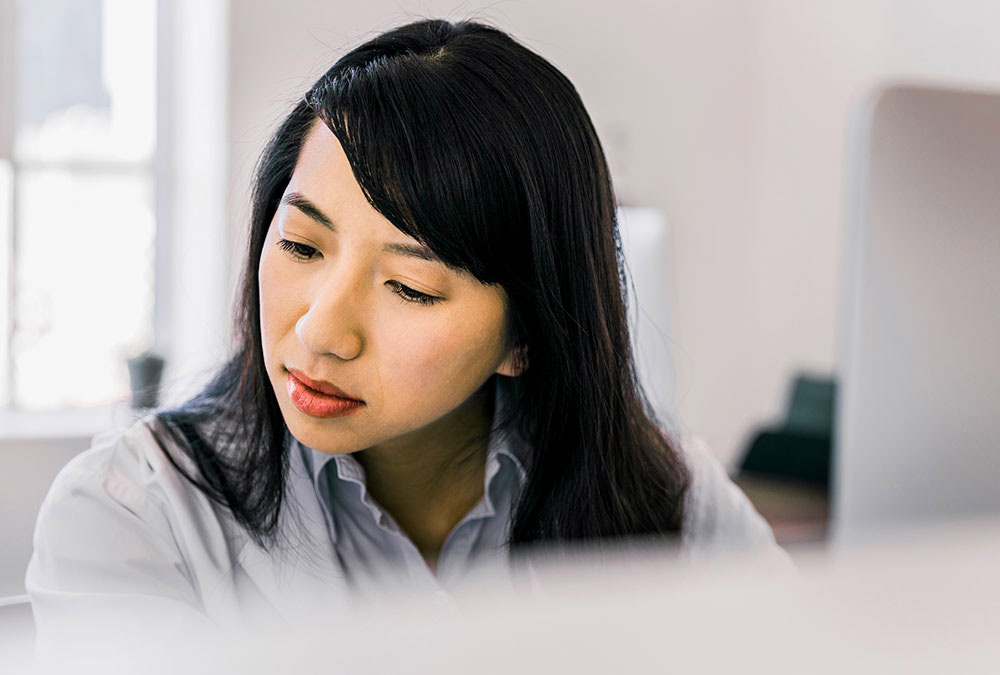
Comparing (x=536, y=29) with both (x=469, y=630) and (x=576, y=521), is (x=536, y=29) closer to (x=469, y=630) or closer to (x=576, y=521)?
(x=576, y=521)

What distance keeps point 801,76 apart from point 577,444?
202 centimetres

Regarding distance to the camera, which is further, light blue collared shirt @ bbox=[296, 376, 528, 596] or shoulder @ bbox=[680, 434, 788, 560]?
shoulder @ bbox=[680, 434, 788, 560]

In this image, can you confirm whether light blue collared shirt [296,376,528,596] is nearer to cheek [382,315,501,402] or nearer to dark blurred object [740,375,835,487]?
cheek [382,315,501,402]

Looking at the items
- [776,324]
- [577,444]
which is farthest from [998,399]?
[776,324]

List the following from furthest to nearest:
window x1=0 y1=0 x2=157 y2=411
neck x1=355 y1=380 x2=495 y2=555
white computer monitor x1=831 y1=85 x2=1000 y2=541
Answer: window x1=0 y1=0 x2=157 y2=411 < neck x1=355 y1=380 x2=495 y2=555 < white computer monitor x1=831 y1=85 x2=1000 y2=541

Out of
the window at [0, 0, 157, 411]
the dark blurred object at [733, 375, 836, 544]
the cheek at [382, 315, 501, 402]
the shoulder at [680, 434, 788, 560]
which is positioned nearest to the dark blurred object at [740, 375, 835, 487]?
the dark blurred object at [733, 375, 836, 544]

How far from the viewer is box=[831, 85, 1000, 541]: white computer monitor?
0.42m

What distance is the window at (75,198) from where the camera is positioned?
2.00 meters

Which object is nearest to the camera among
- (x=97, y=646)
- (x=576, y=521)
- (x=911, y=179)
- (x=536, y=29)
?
(x=97, y=646)

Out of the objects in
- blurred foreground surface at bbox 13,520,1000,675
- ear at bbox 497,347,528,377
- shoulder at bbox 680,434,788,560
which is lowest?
shoulder at bbox 680,434,788,560

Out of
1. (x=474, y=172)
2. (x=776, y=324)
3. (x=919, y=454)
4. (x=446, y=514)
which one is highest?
(x=474, y=172)

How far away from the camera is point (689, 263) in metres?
2.54

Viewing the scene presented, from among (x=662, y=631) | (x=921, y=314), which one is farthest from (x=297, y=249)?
(x=662, y=631)

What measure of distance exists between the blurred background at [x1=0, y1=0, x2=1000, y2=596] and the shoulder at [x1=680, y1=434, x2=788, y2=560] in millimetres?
505
